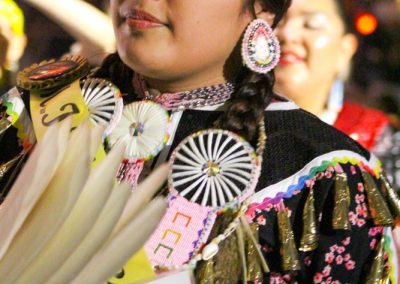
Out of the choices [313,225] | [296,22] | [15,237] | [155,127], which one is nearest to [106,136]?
[155,127]

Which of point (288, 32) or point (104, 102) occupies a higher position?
point (104, 102)

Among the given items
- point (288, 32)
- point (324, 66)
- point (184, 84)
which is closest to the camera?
point (184, 84)

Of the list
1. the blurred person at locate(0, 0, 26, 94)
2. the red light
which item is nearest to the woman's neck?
the red light

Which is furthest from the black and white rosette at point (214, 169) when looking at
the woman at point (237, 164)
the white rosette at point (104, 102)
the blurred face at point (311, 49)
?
the blurred face at point (311, 49)

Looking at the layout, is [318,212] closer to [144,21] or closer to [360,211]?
[360,211]

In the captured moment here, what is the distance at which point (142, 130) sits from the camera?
107 centimetres

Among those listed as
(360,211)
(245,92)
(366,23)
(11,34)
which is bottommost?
(11,34)

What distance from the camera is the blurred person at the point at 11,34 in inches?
91.0

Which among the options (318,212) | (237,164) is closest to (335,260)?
(318,212)

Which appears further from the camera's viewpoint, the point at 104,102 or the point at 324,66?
the point at 324,66

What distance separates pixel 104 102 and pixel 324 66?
113 centimetres

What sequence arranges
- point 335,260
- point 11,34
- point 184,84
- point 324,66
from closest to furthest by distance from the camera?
point 335,260 → point 184,84 → point 324,66 → point 11,34

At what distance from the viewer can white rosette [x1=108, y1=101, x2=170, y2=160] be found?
3.49 feet

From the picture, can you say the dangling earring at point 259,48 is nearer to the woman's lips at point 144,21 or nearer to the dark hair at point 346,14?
the woman's lips at point 144,21
